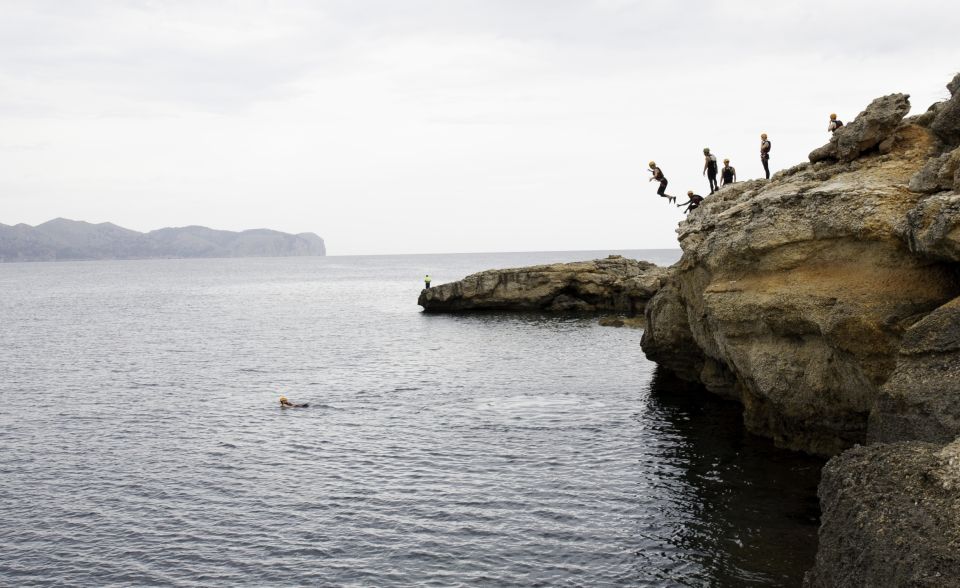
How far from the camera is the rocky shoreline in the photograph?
48.8ft

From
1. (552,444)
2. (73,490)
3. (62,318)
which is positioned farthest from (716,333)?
(62,318)

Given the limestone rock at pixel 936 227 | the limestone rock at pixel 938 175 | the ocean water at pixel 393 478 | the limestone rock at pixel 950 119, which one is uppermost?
the limestone rock at pixel 950 119

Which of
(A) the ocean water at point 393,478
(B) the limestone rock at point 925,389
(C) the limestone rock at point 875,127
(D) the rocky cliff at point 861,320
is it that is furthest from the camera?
(C) the limestone rock at point 875,127

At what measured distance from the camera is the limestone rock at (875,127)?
2939cm

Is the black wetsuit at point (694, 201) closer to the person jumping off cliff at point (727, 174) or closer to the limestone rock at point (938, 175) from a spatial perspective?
the person jumping off cliff at point (727, 174)

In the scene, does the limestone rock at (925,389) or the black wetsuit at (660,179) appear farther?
the black wetsuit at (660,179)

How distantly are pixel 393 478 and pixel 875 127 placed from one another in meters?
22.8

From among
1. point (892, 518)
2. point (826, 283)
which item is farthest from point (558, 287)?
point (892, 518)

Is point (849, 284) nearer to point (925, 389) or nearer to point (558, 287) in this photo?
point (925, 389)

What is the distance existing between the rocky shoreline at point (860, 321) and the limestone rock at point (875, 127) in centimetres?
6

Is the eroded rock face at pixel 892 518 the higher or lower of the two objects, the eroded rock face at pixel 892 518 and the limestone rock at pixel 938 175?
the lower

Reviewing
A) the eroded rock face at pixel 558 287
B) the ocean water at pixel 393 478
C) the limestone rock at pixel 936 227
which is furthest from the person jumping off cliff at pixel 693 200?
the eroded rock face at pixel 558 287

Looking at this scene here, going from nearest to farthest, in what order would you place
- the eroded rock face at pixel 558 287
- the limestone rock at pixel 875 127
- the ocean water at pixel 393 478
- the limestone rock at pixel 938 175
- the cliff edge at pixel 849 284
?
the cliff edge at pixel 849 284
the ocean water at pixel 393 478
the limestone rock at pixel 938 175
the limestone rock at pixel 875 127
the eroded rock face at pixel 558 287

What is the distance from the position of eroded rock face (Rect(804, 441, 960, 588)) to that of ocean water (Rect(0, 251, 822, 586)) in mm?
5446
